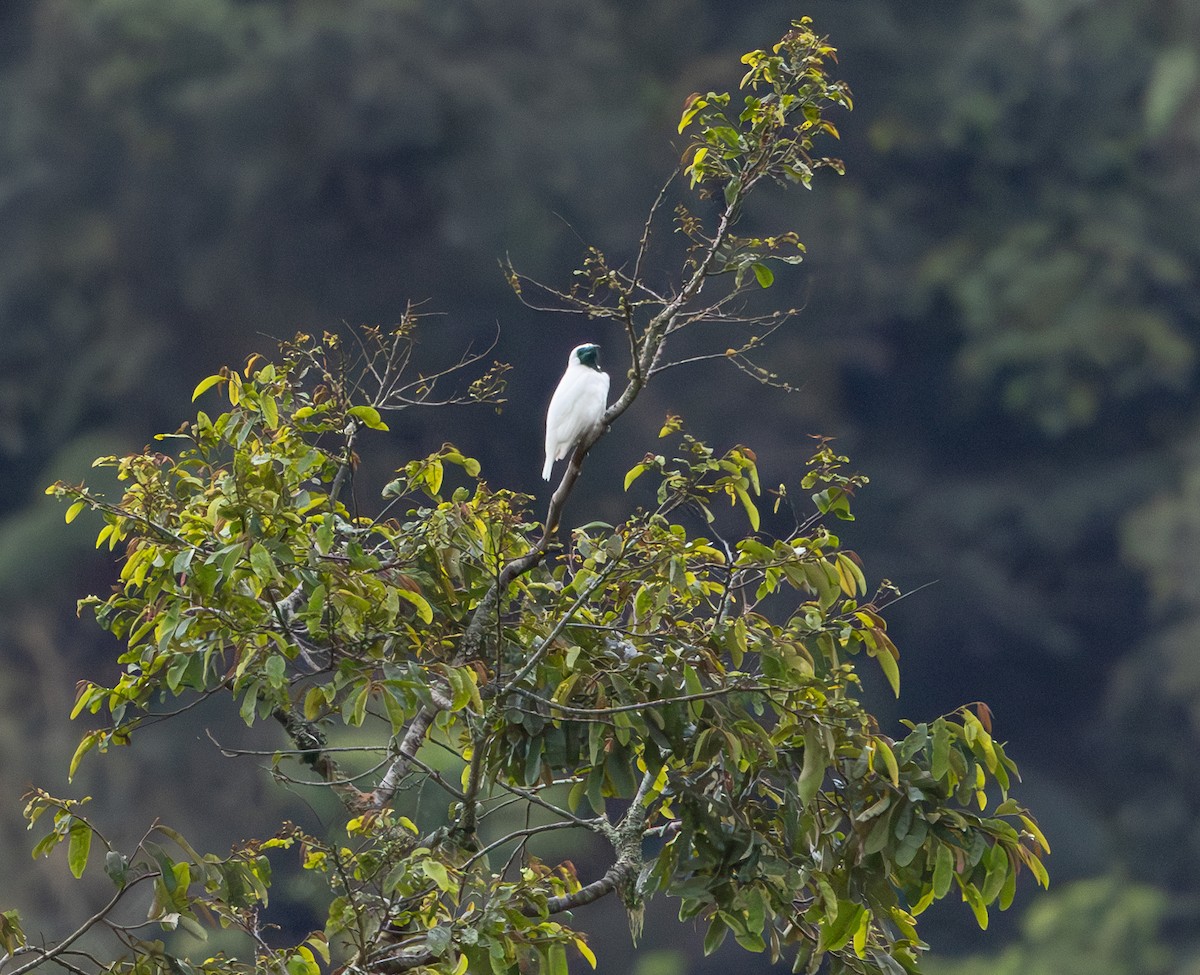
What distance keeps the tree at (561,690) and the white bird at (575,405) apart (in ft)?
4.93

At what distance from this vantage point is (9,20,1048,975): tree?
107 inches

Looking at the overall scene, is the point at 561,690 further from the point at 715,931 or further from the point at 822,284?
the point at 822,284

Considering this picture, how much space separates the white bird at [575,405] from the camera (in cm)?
467

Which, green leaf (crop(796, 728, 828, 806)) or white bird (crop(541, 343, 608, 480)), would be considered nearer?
green leaf (crop(796, 728, 828, 806))

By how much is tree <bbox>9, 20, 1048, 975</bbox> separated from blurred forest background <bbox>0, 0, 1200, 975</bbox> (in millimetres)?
11062

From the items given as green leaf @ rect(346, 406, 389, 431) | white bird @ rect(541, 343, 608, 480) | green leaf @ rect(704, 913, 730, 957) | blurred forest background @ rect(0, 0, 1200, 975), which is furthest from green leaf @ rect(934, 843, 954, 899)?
blurred forest background @ rect(0, 0, 1200, 975)

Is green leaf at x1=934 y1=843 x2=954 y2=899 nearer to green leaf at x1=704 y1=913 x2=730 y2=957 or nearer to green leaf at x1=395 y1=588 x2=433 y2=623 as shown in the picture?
green leaf at x1=704 y1=913 x2=730 y2=957

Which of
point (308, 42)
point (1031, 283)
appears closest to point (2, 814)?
point (308, 42)

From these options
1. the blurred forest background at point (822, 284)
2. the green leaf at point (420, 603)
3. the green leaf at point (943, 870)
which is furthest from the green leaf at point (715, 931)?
the blurred forest background at point (822, 284)

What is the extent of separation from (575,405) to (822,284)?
11199mm

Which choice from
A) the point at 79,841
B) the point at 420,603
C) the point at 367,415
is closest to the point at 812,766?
the point at 420,603

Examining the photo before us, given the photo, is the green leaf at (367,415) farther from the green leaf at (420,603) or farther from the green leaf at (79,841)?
the green leaf at (79,841)

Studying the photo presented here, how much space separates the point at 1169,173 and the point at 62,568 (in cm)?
966

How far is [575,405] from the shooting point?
4734 millimetres
